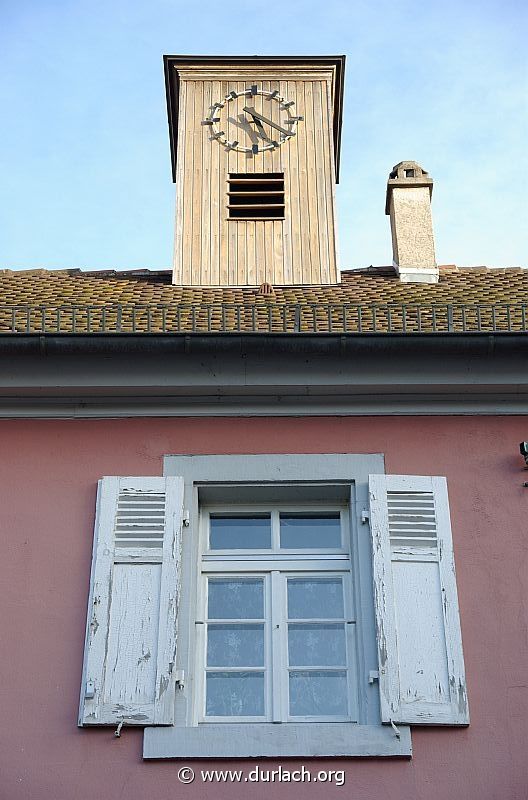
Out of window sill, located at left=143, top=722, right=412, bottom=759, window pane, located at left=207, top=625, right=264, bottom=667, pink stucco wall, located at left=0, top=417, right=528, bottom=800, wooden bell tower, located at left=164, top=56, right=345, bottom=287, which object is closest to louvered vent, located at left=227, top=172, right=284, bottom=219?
wooden bell tower, located at left=164, top=56, right=345, bottom=287

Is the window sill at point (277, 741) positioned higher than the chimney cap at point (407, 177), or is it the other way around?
the chimney cap at point (407, 177)

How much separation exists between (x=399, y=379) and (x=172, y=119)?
23.3ft

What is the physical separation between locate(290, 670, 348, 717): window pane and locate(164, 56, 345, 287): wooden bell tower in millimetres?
5080

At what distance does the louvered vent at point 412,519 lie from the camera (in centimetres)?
703

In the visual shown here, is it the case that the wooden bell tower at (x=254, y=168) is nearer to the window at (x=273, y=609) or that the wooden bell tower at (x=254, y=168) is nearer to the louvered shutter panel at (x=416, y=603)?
the window at (x=273, y=609)

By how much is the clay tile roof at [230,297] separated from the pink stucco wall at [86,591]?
775 mm

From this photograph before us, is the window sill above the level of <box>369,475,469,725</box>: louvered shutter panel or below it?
below

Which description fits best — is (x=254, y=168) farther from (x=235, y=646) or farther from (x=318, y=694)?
(x=318, y=694)

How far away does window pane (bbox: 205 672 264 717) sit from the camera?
6.67 meters

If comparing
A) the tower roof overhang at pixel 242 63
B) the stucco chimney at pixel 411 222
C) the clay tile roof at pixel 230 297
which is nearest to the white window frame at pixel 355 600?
the clay tile roof at pixel 230 297

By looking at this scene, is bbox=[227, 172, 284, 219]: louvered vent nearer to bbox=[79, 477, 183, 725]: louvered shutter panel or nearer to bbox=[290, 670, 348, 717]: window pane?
bbox=[79, 477, 183, 725]: louvered shutter panel

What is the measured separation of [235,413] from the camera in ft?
24.7

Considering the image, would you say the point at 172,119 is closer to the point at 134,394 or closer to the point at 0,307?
the point at 0,307

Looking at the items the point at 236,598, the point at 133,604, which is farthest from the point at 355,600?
the point at 133,604
